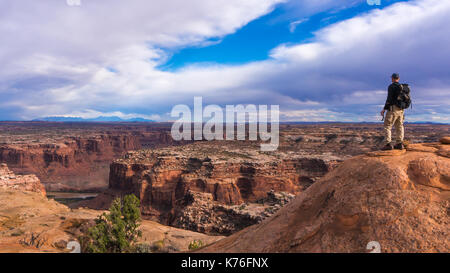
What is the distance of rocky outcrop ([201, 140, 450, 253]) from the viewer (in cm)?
578

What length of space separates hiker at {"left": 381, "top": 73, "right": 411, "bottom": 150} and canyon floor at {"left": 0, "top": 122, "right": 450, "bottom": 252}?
569mm

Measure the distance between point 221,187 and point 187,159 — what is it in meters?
9.55

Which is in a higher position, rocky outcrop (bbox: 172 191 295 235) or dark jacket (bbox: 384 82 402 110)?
dark jacket (bbox: 384 82 402 110)

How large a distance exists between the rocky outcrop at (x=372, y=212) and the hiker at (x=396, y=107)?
3.61 ft

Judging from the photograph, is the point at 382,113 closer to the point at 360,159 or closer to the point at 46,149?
the point at 360,159

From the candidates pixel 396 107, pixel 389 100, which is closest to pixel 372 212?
pixel 396 107

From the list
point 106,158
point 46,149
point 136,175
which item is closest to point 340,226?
point 136,175

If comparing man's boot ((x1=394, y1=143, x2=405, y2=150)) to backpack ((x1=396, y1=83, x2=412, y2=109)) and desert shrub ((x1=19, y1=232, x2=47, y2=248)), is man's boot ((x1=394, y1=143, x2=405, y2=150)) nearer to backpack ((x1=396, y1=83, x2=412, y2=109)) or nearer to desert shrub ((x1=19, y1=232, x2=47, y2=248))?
backpack ((x1=396, y1=83, x2=412, y2=109))

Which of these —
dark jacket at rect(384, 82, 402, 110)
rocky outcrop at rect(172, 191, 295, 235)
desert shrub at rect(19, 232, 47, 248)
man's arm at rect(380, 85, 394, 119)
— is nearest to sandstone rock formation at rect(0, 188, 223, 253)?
desert shrub at rect(19, 232, 47, 248)

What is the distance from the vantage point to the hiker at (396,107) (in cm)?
886

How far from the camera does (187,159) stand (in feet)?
146

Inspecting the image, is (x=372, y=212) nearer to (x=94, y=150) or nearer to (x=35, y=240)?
(x=35, y=240)

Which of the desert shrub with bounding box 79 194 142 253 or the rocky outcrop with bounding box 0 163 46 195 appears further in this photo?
the rocky outcrop with bounding box 0 163 46 195

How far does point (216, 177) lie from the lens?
39469mm
